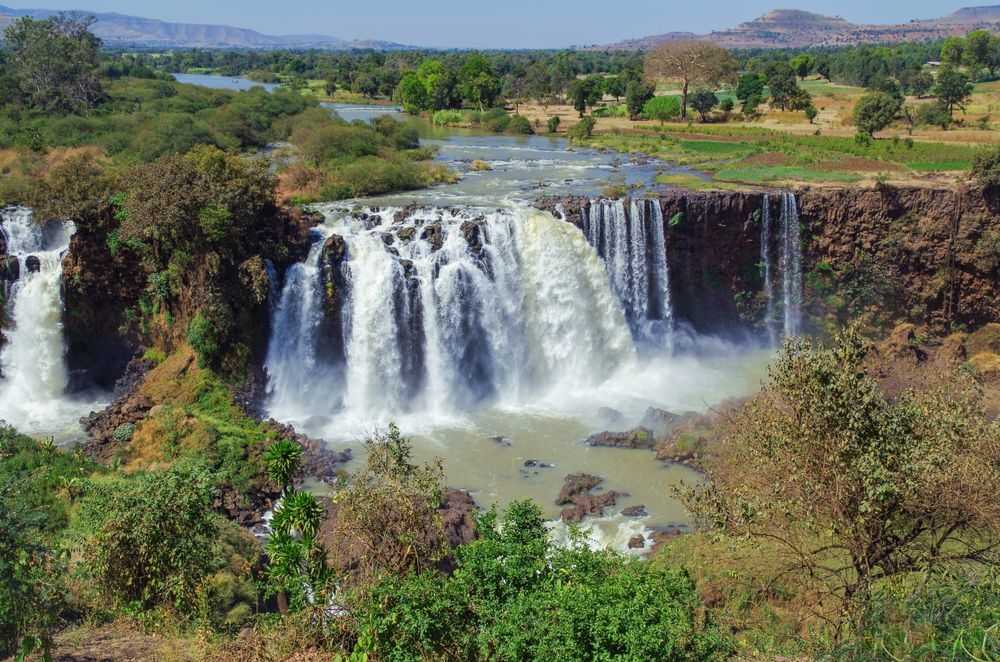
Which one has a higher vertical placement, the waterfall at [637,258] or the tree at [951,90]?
the tree at [951,90]

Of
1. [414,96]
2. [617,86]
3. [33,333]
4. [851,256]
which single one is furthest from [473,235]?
[617,86]

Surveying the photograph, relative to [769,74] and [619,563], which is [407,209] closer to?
[619,563]

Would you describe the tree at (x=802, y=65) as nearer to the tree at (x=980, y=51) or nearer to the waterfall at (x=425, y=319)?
the tree at (x=980, y=51)

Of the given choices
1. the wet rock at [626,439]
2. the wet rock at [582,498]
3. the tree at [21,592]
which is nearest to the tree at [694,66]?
the wet rock at [626,439]

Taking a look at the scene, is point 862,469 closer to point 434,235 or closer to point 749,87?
point 434,235

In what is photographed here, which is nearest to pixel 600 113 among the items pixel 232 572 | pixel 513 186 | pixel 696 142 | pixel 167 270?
pixel 696 142

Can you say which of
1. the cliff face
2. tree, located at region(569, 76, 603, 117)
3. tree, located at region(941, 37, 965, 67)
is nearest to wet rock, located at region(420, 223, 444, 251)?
the cliff face
